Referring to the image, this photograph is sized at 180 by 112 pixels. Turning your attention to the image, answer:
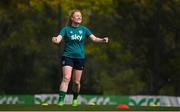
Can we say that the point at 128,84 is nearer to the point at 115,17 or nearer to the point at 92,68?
the point at 92,68

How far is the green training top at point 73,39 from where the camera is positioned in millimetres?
13594

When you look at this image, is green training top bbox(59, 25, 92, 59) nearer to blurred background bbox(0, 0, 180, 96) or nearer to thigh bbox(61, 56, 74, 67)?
thigh bbox(61, 56, 74, 67)

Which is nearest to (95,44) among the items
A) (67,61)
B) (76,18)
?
(67,61)

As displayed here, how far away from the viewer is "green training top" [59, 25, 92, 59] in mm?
13594

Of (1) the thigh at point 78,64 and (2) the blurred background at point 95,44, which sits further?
(2) the blurred background at point 95,44

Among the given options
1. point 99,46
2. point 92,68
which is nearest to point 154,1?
point 99,46

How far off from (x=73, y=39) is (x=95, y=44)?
3504 cm

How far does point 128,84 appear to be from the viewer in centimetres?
6806

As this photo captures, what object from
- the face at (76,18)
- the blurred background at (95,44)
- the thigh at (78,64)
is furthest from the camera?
the blurred background at (95,44)

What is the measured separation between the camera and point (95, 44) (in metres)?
48.7

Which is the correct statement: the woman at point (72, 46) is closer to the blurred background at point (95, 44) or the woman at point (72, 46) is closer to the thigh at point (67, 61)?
the thigh at point (67, 61)

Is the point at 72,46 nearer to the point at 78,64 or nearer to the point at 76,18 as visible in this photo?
the point at 78,64

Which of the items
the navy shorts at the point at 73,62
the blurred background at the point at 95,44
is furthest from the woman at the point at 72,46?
the blurred background at the point at 95,44

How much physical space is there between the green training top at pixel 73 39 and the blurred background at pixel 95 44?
27.2 m
